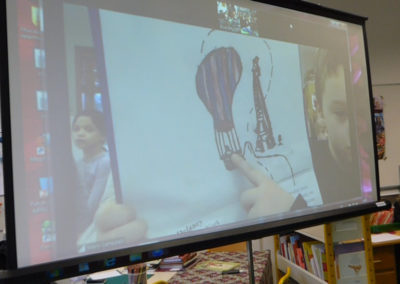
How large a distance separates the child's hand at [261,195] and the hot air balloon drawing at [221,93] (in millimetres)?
→ 45

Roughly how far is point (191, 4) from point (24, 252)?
33.2 inches

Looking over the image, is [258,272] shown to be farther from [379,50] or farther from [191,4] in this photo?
[379,50]

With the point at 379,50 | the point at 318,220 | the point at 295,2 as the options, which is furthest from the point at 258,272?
the point at 379,50

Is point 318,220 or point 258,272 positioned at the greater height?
point 318,220

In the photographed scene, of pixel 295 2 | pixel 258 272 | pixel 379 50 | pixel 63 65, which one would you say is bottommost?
pixel 258 272

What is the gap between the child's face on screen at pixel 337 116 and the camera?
131 cm

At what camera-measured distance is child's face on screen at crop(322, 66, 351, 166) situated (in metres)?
1.31

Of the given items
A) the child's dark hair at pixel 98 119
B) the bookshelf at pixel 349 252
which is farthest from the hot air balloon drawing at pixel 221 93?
the bookshelf at pixel 349 252

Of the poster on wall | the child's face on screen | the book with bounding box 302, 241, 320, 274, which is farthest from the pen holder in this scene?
the poster on wall

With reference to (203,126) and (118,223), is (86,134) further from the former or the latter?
(203,126)

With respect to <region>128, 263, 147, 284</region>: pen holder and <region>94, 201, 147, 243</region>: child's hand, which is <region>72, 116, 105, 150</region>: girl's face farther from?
<region>128, 263, 147, 284</region>: pen holder

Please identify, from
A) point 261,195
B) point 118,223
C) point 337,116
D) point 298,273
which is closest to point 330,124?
point 337,116

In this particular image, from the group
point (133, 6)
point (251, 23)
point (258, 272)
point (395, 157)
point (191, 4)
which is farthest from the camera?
point (395, 157)

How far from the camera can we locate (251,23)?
1.14m
